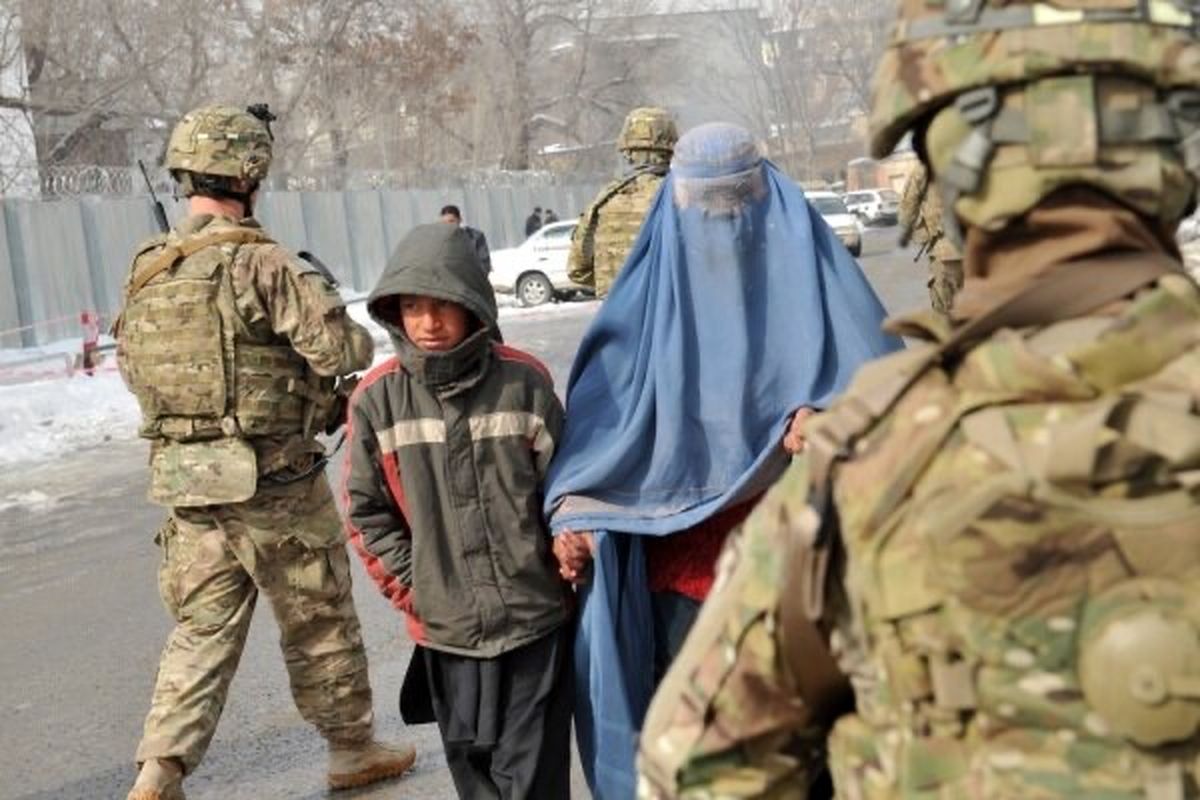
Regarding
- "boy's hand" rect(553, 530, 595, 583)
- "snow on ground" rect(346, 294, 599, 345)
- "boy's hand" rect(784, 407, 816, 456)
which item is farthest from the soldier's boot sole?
Answer: "snow on ground" rect(346, 294, 599, 345)

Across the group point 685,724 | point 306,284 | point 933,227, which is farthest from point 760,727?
point 933,227

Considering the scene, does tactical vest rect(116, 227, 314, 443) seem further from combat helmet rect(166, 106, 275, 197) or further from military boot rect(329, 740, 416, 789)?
military boot rect(329, 740, 416, 789)

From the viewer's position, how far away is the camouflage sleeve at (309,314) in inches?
188

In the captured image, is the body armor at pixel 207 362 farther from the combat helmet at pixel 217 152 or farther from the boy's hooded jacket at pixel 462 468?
the boy's hooded jacket at pixel 462 468

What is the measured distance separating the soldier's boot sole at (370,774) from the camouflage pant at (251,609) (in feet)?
0.38

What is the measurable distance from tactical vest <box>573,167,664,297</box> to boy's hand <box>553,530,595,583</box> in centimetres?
462

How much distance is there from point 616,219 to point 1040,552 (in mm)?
6984

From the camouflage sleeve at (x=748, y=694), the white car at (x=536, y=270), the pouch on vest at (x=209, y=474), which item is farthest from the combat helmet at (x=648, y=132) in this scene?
the white car at (x=536, y=270)

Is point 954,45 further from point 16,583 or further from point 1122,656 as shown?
point 16,583

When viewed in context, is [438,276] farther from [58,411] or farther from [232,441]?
[58,411]

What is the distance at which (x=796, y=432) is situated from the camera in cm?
366

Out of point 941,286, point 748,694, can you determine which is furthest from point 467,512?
point 941,286

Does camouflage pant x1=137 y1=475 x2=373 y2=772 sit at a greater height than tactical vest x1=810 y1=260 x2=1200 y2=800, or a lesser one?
lesser

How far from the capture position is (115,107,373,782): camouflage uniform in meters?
4.80
